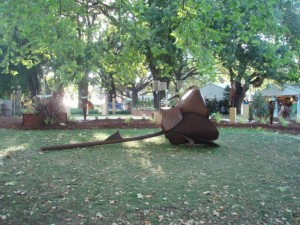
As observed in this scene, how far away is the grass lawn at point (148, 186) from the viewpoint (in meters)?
4.05

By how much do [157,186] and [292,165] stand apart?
3267mm

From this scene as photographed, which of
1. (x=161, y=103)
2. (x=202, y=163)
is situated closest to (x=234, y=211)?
(x=202, y=163)

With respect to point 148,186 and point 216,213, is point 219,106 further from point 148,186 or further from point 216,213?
point 216,213

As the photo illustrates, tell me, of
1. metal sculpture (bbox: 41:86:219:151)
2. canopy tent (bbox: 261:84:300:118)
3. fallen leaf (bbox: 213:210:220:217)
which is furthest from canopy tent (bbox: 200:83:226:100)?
fallen leaf (bbox: 213:210:220:217)

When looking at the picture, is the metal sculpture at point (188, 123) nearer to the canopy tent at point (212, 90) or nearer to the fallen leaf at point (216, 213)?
the fallen leaf at point (216, 213)

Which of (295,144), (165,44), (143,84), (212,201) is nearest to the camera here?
(212,201)

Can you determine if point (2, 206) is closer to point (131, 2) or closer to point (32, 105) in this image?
point (131, 2)

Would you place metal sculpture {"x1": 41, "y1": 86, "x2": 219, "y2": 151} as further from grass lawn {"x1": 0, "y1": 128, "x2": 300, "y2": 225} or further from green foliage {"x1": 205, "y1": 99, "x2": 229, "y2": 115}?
green foliage {"x1": 205, "y1": 99, "x2": 229, "y2": 115}

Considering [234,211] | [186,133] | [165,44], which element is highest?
[165,44]

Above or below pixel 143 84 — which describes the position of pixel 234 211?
below

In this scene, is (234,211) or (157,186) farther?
(157,186)

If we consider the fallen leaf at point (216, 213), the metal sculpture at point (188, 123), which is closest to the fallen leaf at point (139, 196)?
the fallen leaf at point (216, 213)

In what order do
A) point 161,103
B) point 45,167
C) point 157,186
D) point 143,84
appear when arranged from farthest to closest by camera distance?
point 143,84 < point 161,103 < point 45,167 < point 157,186

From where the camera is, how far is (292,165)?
21.9 ft
